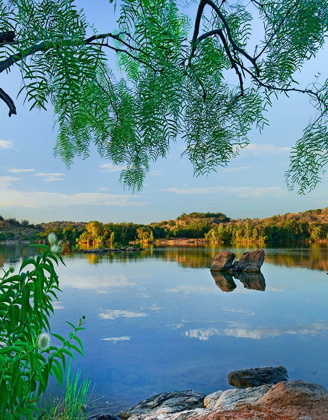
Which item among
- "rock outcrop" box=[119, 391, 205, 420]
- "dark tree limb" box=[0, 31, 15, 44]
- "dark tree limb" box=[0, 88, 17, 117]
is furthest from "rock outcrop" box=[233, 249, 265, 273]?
"dark tree limb" box=[0, 31, 15, 44]

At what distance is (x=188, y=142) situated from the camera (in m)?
1.12

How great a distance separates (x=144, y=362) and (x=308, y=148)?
559 centimetres

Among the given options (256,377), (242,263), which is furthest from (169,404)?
(242,263)

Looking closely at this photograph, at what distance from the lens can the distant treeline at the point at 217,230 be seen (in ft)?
151

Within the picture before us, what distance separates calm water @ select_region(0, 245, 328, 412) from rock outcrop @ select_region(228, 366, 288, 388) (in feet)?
0.71

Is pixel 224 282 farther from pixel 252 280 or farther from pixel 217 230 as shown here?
pixel 217 230

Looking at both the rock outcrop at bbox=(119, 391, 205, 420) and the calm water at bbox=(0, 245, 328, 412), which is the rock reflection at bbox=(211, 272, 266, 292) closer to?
the calm water at bbox=(0, 245, 328, 412)

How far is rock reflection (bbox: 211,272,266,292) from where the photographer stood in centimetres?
1421

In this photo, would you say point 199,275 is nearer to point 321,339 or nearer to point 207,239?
point 321,339

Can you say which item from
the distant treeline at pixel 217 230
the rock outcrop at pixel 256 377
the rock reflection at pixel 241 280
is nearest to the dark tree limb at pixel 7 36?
the rock outcrop at pixel 256 377

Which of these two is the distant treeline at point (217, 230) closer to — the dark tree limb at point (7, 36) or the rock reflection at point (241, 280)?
the rock reflection at point (241, 280)

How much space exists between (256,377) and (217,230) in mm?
50108

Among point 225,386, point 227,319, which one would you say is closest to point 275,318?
point 227,319

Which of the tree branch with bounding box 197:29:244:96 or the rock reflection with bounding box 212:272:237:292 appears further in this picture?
the rock reflection with bounding box 212:272:237:292
